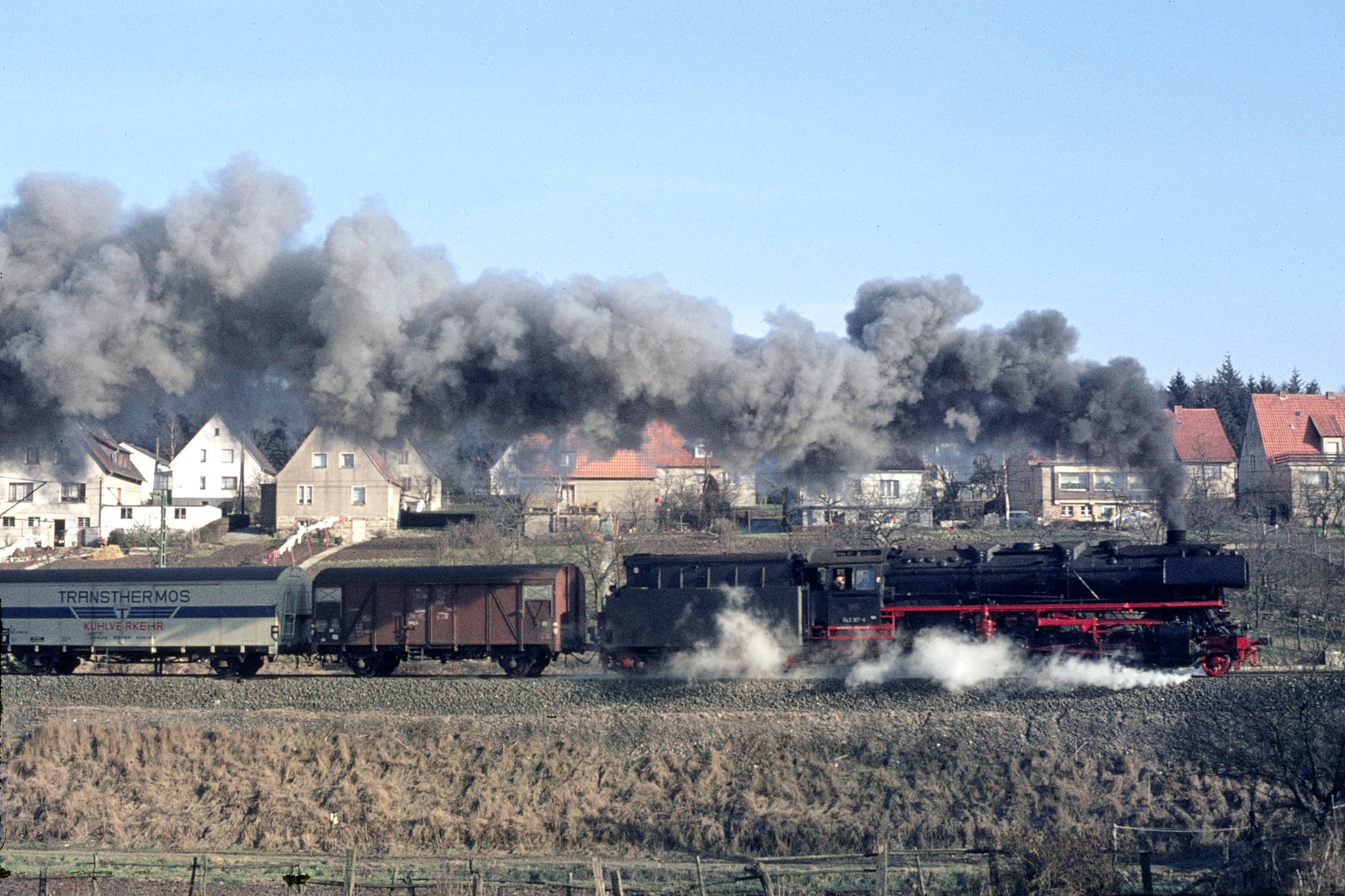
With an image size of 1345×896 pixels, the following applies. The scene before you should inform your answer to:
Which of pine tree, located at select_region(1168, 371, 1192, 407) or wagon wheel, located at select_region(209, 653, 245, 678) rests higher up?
pine tree, located at select_region(1168, 371, 1192, 407)

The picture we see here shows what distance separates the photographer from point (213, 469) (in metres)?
75.6

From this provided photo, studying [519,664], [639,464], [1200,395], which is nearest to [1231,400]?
[1200,395]

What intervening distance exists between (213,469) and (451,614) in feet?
172

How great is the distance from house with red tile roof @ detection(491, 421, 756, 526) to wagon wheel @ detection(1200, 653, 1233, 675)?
2858 cm

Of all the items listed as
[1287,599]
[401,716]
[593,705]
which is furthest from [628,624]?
[1287,599]

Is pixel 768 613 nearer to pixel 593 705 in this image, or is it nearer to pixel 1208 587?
pixel 593 705

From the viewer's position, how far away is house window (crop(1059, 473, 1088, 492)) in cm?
6028

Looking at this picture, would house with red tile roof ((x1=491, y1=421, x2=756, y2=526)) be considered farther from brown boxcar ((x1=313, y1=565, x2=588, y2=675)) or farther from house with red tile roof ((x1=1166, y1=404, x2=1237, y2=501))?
house with red tile roof ((x1=1166, y1=404, x2=1237, y2=501))

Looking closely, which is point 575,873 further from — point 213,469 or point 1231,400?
point 1231,400

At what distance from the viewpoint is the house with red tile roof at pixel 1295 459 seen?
172 ft

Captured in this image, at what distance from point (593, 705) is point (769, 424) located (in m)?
8.12

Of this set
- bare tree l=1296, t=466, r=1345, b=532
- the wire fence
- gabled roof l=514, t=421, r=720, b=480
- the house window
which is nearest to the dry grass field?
the wire fence

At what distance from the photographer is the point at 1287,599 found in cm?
3891

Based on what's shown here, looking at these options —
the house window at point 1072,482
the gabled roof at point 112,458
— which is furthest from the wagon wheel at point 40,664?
the house window at point 1072,482
